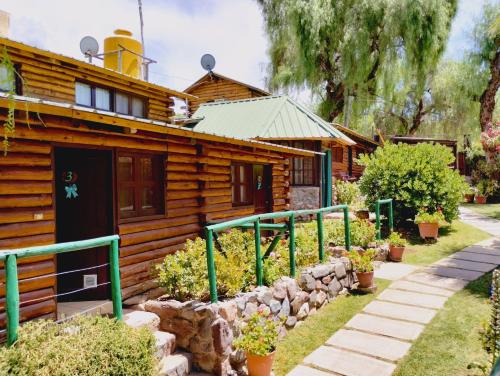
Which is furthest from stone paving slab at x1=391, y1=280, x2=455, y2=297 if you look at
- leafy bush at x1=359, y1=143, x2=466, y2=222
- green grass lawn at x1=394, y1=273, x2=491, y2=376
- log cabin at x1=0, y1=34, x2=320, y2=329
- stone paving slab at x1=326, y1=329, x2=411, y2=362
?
leafy bush at x1=359, y1=143, x2=466, y2=222

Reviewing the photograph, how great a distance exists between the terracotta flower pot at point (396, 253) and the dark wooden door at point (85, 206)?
6828mm

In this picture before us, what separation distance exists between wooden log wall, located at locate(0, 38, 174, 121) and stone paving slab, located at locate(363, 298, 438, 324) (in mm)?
8507

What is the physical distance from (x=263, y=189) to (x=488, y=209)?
13229mm

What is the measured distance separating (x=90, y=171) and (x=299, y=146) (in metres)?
10.4

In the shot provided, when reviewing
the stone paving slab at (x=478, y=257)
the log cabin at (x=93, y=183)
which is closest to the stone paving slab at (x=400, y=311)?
the log cabin at (x=93, y=183)

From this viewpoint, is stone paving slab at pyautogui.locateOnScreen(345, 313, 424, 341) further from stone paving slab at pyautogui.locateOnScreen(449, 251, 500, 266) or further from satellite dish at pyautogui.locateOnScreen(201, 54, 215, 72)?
satellite dish at pyautogui.locateOnScreen(201, 54, 215, 72)

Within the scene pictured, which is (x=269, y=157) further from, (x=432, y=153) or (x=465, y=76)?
(x=465, y=76)

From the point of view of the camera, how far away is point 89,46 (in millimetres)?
12820

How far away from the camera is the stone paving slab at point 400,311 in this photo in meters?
6.29

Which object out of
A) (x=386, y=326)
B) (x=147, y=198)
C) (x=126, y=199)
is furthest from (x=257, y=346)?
(x=147, y=198)

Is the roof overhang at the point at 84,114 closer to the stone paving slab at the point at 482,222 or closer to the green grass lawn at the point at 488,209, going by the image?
the stone paving slab at the point at 482,222

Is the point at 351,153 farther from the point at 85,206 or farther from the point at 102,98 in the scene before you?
the point at 85,206

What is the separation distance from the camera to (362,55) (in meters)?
20.9

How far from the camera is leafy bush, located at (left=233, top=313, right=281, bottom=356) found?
4621 mm
